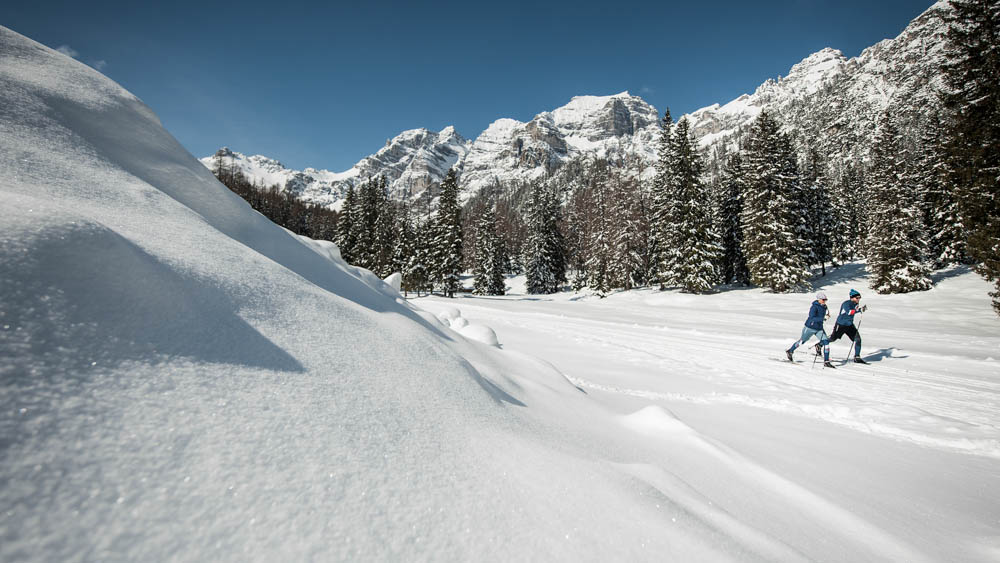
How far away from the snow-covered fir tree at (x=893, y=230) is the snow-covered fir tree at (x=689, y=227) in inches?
328

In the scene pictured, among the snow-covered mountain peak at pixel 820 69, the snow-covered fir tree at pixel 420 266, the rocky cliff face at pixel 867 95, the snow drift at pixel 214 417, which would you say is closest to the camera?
the snow drift at pixel 214 417

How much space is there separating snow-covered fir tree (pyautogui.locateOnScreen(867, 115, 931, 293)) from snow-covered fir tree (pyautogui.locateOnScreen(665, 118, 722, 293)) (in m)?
8.34

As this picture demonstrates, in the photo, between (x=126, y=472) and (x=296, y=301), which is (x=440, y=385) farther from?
(x=126, y=472)

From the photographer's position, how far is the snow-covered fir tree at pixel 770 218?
72.3 ft

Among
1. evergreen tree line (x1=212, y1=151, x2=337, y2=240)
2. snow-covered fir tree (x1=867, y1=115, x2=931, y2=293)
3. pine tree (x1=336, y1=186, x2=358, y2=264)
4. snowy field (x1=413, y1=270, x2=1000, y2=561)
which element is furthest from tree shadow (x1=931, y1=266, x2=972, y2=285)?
evergreen tree line (x1=212, y1=151, x2=337, y2=240)

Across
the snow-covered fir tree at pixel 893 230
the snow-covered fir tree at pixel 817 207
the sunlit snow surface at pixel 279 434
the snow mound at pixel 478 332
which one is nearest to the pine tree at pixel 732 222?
the snow-covered fir tree at pixel 817 207

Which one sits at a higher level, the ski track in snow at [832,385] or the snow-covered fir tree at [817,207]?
the snow-covered fir tree at [817,207]

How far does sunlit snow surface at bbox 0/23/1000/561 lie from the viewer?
2.65 ft

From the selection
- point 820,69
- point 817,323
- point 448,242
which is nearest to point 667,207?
point 448,242

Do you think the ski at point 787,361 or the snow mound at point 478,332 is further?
the ski at point 787,361

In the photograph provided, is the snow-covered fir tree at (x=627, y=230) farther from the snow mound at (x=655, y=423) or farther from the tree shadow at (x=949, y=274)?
the snow mound at (x=655, y=423)

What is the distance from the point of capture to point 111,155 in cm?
223

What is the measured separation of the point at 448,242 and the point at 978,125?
30.6m

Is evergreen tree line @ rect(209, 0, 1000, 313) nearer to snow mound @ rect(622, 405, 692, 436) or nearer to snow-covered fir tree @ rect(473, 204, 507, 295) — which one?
snow-covered fir tree @ rect(473, 204, 507, 295)
